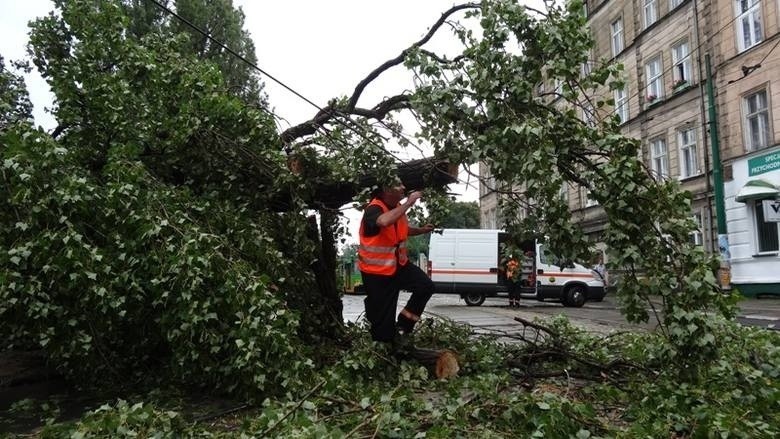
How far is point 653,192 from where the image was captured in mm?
3957

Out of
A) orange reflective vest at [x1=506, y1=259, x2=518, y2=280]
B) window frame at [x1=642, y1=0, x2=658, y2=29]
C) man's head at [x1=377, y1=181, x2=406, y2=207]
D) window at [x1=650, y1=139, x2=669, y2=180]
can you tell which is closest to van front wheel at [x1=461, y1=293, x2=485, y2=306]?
window at [x1=650, y1=139, x2=669, y2=180]

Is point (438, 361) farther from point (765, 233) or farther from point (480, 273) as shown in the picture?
point (765, 233)

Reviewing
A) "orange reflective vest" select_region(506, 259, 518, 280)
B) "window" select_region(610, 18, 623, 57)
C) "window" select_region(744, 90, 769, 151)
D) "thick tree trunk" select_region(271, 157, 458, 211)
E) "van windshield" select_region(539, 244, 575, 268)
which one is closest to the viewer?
"van windshield" select_region(539, 244, 575, 268)

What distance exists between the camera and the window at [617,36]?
25859 millimetres

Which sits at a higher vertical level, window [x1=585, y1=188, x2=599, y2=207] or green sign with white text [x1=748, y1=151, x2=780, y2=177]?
green sign with white text [x1=748, y1=151, x2=780, y2=177]

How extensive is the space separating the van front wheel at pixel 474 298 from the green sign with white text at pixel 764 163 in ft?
28.6

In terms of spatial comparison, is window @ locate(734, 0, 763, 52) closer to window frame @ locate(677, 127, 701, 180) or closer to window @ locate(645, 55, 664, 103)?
window frame @ locate(677, 127, 701, 180)

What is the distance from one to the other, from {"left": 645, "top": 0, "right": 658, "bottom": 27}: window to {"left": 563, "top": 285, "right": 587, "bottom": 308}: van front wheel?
11.9 m

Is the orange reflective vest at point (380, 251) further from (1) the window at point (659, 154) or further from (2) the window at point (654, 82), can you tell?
(2) the window at point (654, 82)

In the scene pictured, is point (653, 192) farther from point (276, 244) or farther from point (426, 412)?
point (276, 244)

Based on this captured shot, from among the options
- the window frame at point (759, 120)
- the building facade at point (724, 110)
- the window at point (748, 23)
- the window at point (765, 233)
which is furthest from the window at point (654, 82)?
the window at point (765, 233)

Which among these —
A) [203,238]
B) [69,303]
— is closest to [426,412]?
[203,238]

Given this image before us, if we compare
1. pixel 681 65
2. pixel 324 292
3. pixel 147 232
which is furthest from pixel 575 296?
pixel 147 232

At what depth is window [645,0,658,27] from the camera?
2331 centimetres
